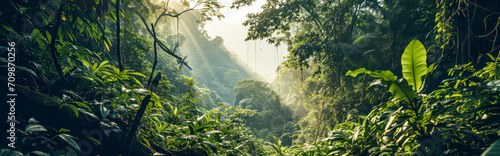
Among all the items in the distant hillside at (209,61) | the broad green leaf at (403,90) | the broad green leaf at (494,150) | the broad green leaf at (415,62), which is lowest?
the broad green leaf at (494,150)

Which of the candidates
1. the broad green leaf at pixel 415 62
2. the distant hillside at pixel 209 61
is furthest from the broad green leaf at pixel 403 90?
the distant hillside at pixel 209 61

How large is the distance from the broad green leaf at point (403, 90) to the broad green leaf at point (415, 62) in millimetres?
104

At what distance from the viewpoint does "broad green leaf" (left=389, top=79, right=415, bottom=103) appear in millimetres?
1100

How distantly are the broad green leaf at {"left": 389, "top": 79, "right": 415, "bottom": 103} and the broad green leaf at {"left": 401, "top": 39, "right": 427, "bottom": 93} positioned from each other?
0.10m

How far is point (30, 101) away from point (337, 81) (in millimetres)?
4974

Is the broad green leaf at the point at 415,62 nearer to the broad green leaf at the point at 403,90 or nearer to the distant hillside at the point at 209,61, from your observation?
the broad green leaf at the point at 403,90

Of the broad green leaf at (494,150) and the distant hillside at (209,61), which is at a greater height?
the distant hillside at (209,61)

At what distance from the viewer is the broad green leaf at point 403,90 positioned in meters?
1.10

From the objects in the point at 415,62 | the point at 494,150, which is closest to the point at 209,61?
the point at 415,62

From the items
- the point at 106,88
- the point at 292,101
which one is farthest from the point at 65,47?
the point at 292,101

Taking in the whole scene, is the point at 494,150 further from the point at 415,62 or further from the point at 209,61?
the point at 209,61

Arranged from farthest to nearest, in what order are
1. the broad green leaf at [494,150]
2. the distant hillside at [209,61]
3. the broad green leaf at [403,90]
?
the distant hillside at [209,61]
the broad green leaf at [403,90]
the broad green leaf at [494,150]

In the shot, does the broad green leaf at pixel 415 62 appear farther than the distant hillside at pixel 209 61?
No

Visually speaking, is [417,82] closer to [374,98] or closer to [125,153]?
[125,153]
